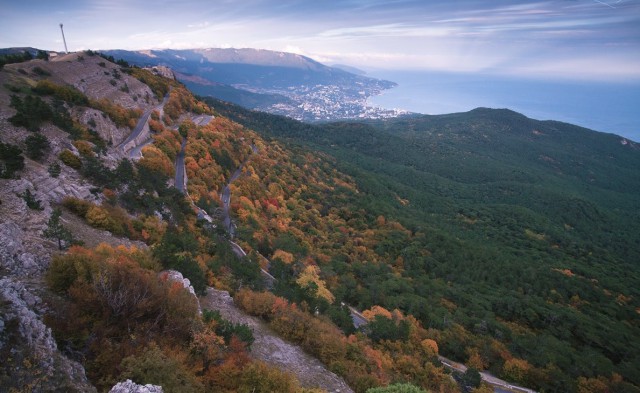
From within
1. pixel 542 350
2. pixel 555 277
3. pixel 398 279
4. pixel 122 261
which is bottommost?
pixel 555 277

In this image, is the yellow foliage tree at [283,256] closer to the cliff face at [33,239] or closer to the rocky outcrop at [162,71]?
the cliff face at [33,239]

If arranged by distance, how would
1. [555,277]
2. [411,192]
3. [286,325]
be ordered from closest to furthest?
1. [286,325]
2. [555,277]
3. [411,192]

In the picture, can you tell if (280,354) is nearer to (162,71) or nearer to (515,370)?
(515,370)

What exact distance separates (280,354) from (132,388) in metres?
8.18

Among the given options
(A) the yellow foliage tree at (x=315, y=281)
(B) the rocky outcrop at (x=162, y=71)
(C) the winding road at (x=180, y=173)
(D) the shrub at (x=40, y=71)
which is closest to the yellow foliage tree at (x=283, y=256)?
(A) the yellow foliage tree at (x=315, y=281)

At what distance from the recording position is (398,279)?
4172 cm

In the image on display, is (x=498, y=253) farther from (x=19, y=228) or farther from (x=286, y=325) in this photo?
(x=19, y=228)

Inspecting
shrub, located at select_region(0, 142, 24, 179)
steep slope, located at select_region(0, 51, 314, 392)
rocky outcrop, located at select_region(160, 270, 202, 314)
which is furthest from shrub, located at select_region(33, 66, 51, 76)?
rocky outcrop, located at select_region(160, 270, 202, 314)

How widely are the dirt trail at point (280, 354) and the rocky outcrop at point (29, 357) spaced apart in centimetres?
764

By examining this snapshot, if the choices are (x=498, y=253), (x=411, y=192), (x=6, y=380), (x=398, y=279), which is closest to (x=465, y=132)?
(x=411, y=192)

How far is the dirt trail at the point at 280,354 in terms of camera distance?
13.7 metres

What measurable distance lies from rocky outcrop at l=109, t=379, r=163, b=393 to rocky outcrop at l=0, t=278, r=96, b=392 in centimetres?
67

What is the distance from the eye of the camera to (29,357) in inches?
267

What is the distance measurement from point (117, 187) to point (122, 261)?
1130cm
